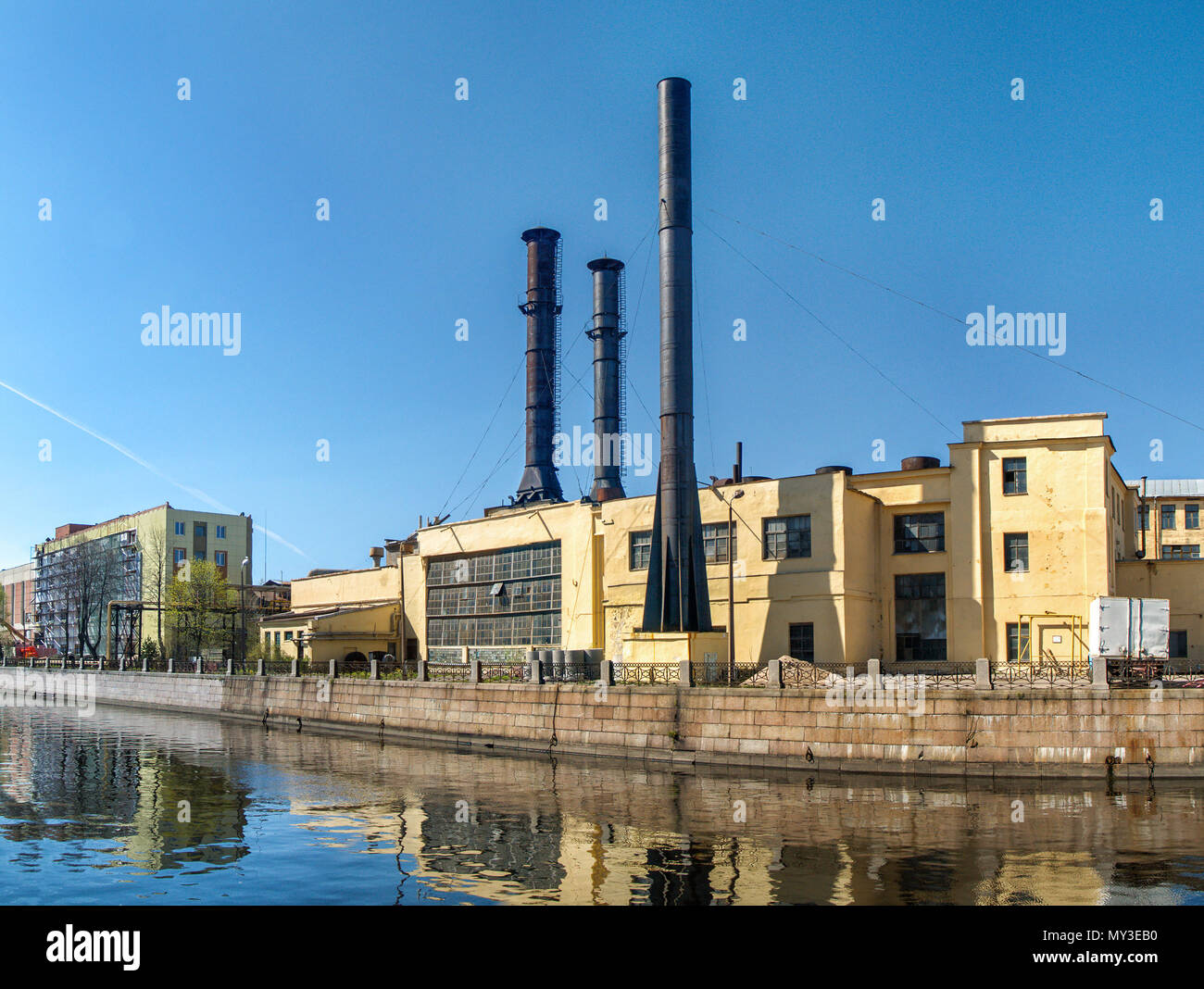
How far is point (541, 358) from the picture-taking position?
7119cm

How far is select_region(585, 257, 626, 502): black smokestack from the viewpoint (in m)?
67.6

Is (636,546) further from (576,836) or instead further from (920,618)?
(576,836)

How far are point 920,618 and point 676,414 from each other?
12.1m

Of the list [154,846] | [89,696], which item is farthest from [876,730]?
[89,696]

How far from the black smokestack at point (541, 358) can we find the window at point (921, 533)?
33.6m

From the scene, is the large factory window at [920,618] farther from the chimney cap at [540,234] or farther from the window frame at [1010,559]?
the chimney cap at [540,234]

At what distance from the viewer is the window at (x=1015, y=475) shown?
37312 millimetres

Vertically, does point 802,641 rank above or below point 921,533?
below

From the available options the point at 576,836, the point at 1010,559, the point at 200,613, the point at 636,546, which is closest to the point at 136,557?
the point at 200,613

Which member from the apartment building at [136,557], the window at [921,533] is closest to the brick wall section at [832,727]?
the window at [921,533]

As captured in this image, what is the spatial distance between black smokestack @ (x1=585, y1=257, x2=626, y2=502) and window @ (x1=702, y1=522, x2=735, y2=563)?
25.4 metres

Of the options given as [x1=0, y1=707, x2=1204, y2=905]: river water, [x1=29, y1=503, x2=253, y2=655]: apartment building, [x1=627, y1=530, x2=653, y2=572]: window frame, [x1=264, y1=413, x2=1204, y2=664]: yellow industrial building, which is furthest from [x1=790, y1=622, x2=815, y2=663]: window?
[x1=29, y1=503, x2=253, y2=655]: apartment building

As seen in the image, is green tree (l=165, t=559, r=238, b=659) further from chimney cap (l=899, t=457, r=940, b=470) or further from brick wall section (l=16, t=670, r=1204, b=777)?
chimney cap (l=899, t=457, r=940, b=470)
